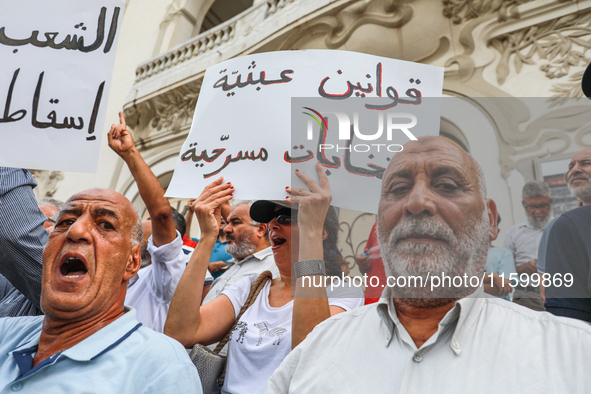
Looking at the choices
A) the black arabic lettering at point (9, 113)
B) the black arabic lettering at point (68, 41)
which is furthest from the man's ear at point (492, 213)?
the black arabic lettering at point (9, 113)

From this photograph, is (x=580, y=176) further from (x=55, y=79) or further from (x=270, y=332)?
(x=55, y=79)

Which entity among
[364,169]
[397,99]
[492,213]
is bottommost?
[492,213]

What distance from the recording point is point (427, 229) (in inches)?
42.1

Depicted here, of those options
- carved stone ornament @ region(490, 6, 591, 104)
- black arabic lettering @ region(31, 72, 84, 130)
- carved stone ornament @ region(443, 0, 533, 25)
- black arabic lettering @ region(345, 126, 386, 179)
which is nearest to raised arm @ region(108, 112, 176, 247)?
black arabic lettering @ region(31, 72, 84, 130)

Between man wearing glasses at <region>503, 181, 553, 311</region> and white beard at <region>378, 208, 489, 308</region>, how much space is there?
69mm

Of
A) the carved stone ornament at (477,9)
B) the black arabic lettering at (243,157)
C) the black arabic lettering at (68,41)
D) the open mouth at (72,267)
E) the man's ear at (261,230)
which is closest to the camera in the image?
the open mouth at (72,267)

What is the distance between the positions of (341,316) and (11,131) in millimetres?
1717

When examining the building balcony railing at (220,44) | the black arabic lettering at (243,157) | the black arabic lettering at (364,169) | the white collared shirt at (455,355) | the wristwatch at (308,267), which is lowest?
the white collared shirt at (455,355)

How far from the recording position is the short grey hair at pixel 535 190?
1.12m

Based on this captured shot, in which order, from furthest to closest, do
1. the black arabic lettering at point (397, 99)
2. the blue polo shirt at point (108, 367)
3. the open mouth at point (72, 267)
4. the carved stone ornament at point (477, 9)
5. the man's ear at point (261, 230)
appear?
the carved stone ornament at point (477, 9) → the man's ear at point (261, 230) → the black arabic lettering at point (397, 99) → the open mouth at point (72, 267) → the blue polo shirt at point (108, 367)

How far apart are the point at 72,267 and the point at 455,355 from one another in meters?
1.16

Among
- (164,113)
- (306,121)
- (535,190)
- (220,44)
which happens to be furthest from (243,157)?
(164,113)

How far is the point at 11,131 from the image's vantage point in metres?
2.01

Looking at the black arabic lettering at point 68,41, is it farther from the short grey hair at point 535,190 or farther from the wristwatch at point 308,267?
the short grey hair at point 535,190
